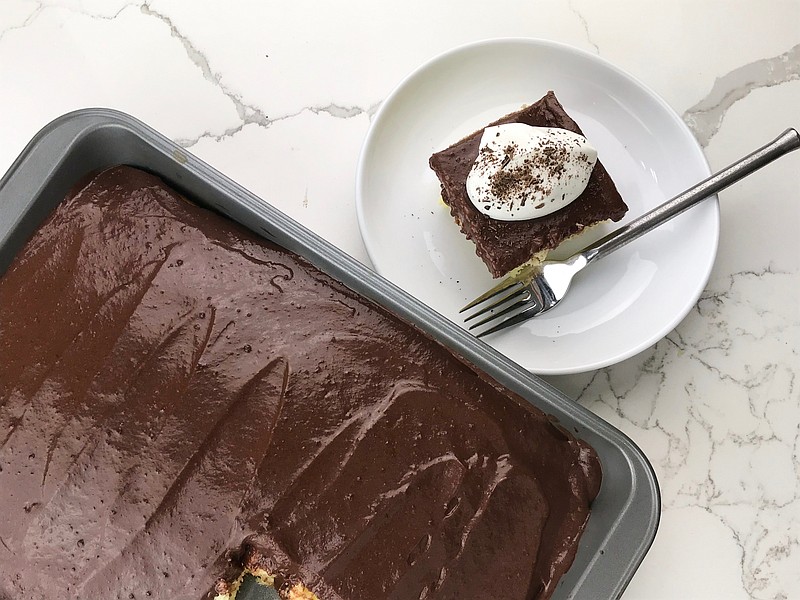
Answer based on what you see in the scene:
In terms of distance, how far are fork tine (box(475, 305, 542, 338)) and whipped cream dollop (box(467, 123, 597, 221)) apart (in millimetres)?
270

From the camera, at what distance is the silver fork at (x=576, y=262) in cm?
202

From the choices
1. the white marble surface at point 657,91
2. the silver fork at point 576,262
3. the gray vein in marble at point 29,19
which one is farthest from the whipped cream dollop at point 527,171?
the gray vein in marble at point 29,19

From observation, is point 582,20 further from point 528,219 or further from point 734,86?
point 528,219

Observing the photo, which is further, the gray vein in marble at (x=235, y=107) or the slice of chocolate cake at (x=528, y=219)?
the gray vein in marble at (x=235, y=107)

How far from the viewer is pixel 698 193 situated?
6.68ft

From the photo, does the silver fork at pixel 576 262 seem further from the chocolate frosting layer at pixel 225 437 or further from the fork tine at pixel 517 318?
the chocolate frosting layer at pixel 225 437

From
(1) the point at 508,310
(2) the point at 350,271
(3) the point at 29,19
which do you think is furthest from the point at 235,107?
(1) the point at 508,310

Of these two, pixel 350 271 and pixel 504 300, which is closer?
pixel 350 271

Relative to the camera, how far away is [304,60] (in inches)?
88.7

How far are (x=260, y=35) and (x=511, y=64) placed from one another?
2.65 ft

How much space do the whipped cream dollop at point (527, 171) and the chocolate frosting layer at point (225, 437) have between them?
505mm

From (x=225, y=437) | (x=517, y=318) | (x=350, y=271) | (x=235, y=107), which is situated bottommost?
(x=517, y=318)

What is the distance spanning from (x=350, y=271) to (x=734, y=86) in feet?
4.87

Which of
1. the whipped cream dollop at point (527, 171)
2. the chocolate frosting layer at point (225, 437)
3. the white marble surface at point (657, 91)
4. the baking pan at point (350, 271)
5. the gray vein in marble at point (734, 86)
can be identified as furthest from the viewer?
the gray vein in marble at point (734, 86)
